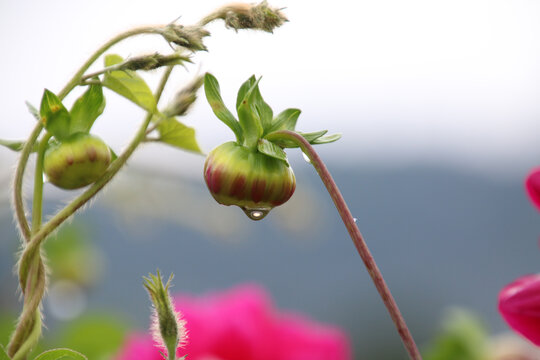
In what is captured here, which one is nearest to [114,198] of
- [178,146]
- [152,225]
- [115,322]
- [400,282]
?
[152,225]

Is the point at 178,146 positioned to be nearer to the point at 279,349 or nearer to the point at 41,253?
the point at 41,253

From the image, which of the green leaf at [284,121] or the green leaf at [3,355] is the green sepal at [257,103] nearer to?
the green leaf at [284,121]

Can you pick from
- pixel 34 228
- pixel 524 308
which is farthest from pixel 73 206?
pixel 524 308

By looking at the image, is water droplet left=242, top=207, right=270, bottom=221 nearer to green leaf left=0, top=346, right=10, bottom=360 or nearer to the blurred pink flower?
green leaf left=0, top=346, right=10, bottom=360

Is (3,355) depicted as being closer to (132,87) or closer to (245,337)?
(132,87)

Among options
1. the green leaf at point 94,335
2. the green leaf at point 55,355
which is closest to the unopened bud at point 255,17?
the green leaf at point 55,355
